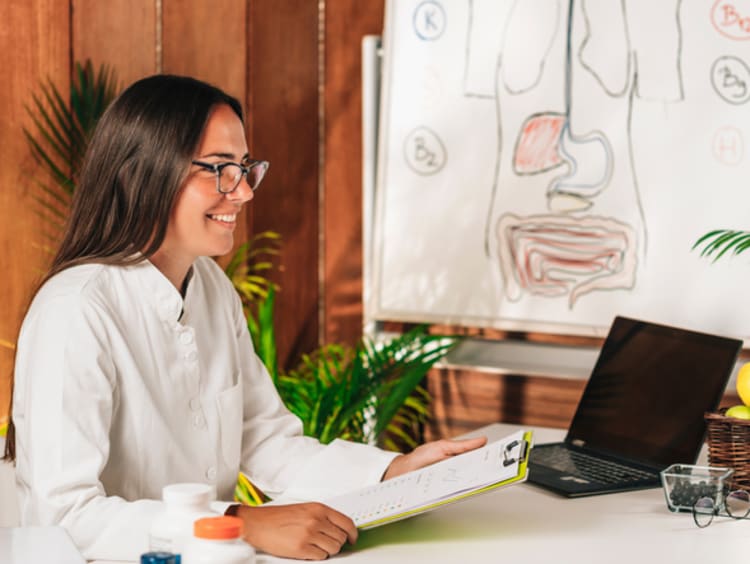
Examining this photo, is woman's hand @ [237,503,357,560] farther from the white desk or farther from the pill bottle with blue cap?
the pill bottle with blue cap

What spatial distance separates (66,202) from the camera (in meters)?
2.98

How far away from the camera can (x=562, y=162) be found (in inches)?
116

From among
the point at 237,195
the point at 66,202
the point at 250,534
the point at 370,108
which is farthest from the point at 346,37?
the point at 250,534

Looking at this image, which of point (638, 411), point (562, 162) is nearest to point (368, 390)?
point (562, 162)

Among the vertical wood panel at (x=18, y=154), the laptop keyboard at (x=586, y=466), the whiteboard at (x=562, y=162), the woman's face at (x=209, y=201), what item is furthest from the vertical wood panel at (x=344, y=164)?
the woman's face at (x=209, y=201)

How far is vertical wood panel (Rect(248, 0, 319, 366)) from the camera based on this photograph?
341 cm

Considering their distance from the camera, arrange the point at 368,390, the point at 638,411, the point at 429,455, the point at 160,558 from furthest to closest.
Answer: the point at 368,390 < the point at 638,411 < the point at 429,455 < the point at 160,558

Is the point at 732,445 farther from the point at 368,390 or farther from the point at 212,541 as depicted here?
the point at 368,390

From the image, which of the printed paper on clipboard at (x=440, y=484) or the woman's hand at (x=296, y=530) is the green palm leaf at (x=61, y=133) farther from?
the woman's hand at (x=296, y=530)

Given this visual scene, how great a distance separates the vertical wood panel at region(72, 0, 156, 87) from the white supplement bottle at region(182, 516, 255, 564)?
2137 millimetres

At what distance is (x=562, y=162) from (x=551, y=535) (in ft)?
4.74

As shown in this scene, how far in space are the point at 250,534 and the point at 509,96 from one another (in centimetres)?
181

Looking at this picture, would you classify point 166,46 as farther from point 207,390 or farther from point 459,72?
point 207,390

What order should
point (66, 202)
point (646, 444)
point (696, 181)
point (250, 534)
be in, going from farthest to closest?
point (66, 202) < point (696, 181) < point (646, 444) < point (250, 534)
